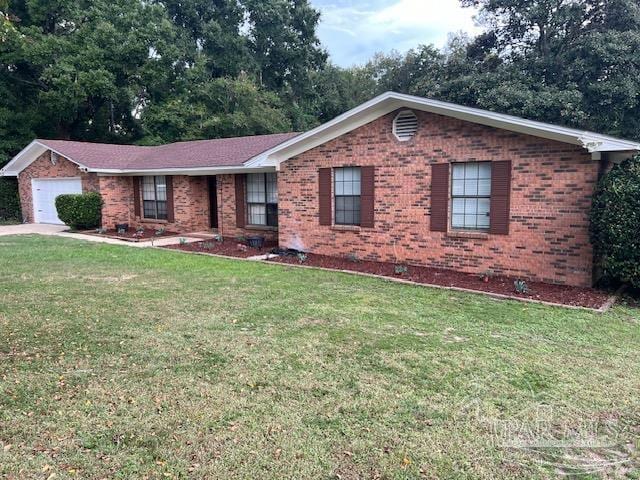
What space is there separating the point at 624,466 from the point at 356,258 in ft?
25.8

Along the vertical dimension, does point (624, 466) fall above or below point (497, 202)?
below

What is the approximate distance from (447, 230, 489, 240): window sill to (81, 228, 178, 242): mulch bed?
10.0m

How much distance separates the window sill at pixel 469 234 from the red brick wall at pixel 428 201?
3 centimetres

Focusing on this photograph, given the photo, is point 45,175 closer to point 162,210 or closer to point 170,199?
point 162,210

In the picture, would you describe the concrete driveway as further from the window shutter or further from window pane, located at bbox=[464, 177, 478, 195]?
window pane, located at bbox=[464, 177, 478, 195]

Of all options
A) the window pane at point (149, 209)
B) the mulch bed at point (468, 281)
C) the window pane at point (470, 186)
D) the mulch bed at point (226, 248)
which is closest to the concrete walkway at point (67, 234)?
the mulch bed at point (226, 248)

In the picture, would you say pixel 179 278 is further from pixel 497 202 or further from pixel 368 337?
pixel 497 202

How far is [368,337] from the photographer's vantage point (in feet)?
18.4

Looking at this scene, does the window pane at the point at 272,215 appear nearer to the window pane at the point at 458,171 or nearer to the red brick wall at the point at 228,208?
the red brick wall at the point at 228,208

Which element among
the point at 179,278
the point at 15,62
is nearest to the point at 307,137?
the point at 179,278

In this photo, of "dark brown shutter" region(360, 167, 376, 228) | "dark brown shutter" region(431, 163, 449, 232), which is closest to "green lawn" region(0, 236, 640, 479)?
"dark brown shutter" region(431, 163, 449, 232)

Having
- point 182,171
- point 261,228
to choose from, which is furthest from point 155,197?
point 261,228

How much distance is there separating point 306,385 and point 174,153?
51.8 ft

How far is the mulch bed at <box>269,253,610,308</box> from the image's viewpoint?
748 cm
